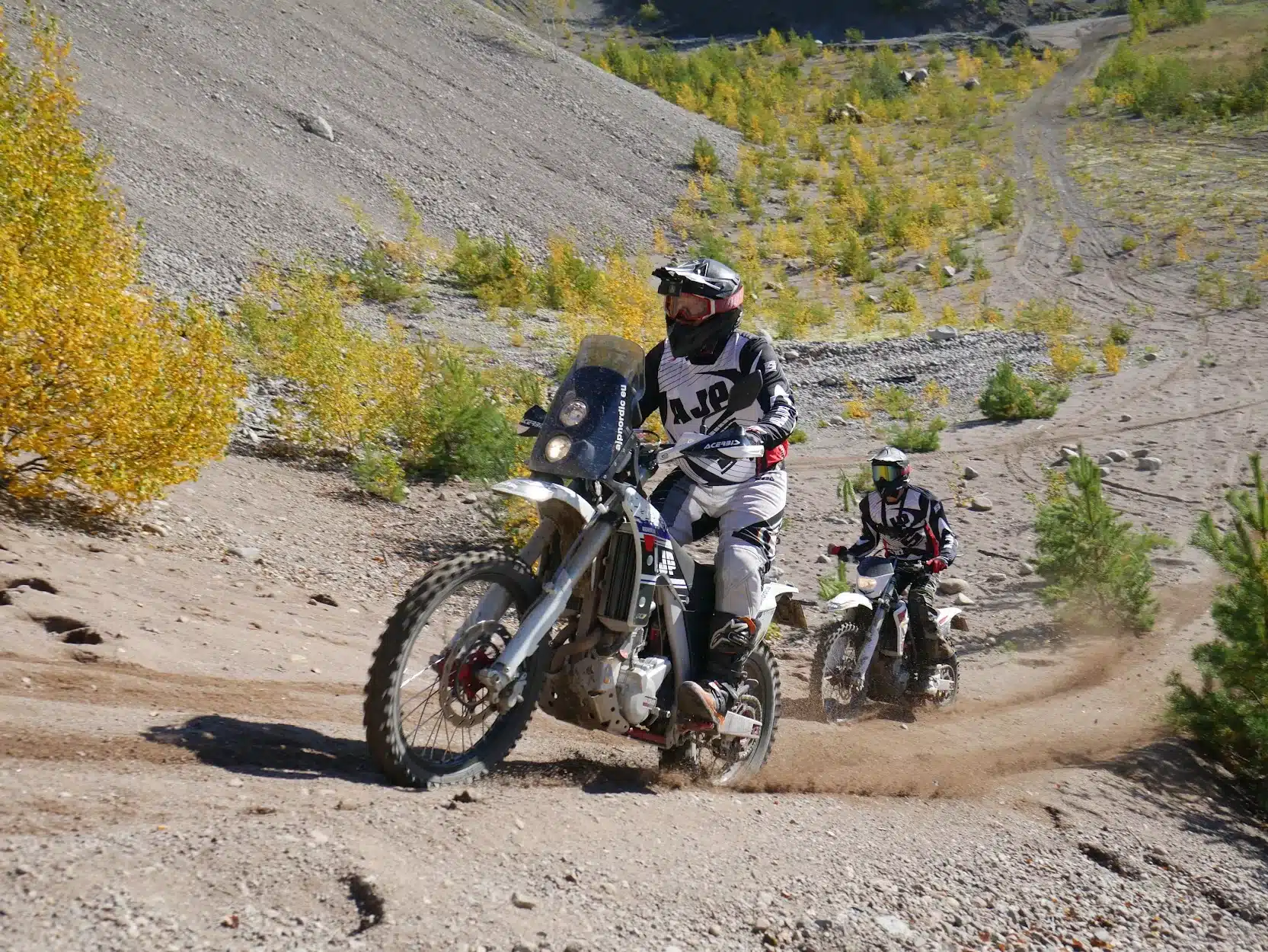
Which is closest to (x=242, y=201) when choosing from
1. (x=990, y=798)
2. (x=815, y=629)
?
(x=815, y=629)

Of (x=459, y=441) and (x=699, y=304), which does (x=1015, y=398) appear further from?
(x=699, y=304)

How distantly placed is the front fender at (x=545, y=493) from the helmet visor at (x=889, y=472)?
534 cm

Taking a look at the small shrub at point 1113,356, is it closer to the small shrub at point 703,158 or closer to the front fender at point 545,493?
the small shrub at point 703,158

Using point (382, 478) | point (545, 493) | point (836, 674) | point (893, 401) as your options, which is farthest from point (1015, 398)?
point (545, 493)

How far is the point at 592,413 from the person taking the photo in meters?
4.56

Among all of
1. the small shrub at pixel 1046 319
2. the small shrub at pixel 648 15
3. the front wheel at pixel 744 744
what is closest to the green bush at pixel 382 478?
the front wheel at pixel 744 744

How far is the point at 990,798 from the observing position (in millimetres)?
5875

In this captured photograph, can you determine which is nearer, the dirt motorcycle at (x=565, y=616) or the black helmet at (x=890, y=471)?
the dirt motorcycle at (x=565, y=616)

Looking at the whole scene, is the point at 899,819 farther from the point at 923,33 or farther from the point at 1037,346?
the point at 923,33

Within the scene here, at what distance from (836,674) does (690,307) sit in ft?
14.4

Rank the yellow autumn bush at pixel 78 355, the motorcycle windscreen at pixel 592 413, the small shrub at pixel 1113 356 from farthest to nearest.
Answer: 1. the small shrub at pixel 1113 356
2. the yellow autumn bush at pixel 78 355
3. the motorcycle windscreen at pixel 592 413

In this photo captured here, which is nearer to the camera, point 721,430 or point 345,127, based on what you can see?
point 721,430

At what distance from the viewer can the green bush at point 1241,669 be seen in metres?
6.87

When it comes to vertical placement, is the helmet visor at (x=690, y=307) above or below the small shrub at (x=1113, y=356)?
below
